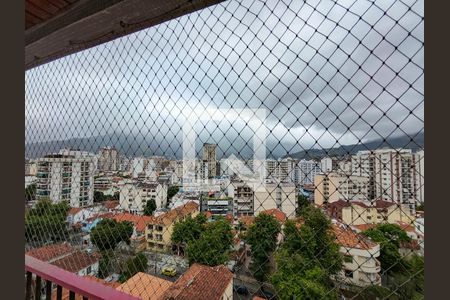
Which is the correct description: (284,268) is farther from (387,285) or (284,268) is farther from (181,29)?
(181,29)

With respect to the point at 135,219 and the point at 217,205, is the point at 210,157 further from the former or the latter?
the point at 135,219

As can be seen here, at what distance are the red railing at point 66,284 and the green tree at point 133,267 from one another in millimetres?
558

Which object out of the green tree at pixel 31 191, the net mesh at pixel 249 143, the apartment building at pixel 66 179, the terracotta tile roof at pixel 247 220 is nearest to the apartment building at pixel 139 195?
the net mesh at pixel 249 143

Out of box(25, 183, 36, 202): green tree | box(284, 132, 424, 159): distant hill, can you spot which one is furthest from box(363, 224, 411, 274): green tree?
box(25, 183, 36, 202): green tree

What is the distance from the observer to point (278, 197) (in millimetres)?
959

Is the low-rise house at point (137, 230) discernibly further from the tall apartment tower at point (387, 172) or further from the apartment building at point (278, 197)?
the tall apartment tower at point (387, 172)

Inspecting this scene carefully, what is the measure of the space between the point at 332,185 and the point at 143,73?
Result: 95cm

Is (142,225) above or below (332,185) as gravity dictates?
below

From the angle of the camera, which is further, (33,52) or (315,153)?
(33,52)

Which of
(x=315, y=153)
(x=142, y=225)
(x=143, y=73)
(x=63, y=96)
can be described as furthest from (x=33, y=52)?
(x=315, y=153)

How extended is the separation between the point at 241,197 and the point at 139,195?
25.6 inches

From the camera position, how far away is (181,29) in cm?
95

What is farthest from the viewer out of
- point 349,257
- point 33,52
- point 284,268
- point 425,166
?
point 284,268

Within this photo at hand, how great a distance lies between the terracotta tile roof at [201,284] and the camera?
1.52m
